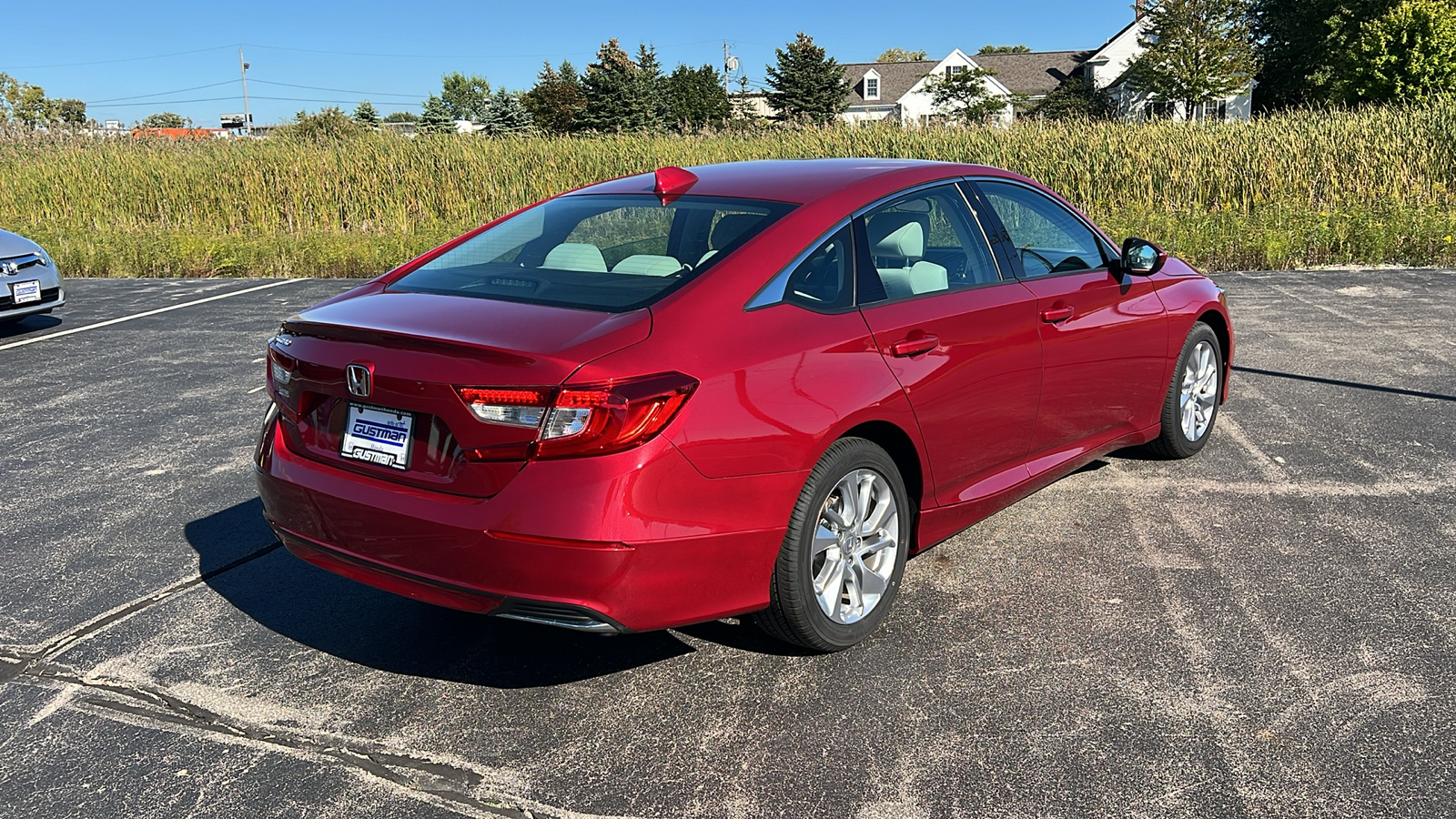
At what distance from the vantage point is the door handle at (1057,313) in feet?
14.8

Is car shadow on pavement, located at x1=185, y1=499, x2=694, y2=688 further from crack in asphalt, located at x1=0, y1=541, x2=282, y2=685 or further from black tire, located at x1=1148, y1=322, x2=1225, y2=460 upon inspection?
black tire, located at x1=1148, y1=322, x2=1225, y2=460

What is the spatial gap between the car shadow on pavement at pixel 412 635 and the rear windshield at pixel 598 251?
1.18 meters

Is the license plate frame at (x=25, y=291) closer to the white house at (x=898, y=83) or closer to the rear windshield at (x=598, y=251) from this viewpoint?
the rear windshield at (x=598, y=251)

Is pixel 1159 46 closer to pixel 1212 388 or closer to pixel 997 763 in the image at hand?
pixel 1212 388

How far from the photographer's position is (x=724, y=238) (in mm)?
3699

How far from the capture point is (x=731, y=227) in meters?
3.78

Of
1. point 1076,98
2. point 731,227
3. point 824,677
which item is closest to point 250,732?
point 824,677

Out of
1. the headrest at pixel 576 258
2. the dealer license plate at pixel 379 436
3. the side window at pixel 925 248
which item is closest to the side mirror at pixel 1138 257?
the side window at pixel 925 248

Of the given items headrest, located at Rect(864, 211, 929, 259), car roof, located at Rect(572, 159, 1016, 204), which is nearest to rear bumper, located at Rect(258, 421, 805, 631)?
headrest, located at Rect(864, 211, 929, 259)

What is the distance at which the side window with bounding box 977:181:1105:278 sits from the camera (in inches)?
184

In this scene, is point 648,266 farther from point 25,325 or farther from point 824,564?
point 25,325

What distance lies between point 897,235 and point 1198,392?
8.47 ft

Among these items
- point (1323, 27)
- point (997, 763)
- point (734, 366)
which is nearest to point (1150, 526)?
point (997, 763)

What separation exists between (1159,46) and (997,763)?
6420cm
